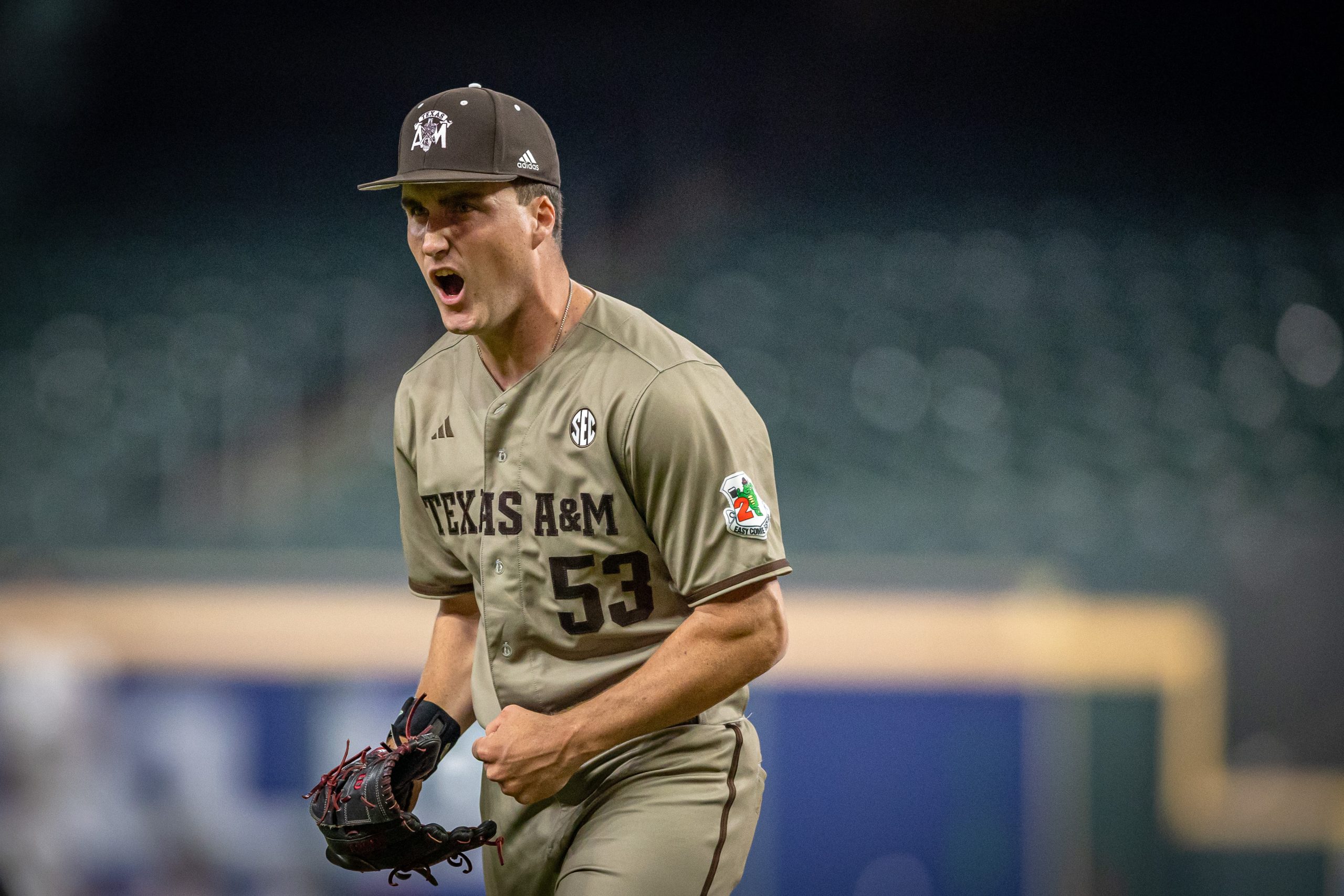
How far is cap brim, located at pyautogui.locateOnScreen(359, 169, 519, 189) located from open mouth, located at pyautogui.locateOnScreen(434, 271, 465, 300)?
0.11 metres

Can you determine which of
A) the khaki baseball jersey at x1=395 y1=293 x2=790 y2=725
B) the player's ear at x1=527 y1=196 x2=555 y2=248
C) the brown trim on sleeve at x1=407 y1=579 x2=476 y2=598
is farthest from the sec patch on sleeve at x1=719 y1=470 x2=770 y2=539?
the brown trim on sleeve at x1=407 y1=579 x2=476 y2=598

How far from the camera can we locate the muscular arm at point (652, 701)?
1.48 metres

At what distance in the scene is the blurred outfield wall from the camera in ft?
11.6

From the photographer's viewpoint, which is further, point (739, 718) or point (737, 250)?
point (737, 250)

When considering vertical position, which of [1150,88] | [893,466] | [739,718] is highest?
[1150,88]

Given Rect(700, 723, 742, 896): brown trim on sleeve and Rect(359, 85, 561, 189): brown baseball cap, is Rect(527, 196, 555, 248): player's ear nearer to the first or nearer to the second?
Rect(359, 85, 561, 189): brown baseball cap

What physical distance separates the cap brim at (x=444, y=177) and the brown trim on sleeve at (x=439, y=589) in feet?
2.01

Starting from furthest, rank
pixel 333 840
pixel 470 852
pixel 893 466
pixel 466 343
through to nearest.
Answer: pixel 893 466
pixel 470 852
pixel 466 343
pixel 333 840

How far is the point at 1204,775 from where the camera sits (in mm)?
3713

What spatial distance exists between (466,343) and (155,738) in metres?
2.33

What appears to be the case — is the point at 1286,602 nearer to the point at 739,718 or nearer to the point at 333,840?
the point at 739,718

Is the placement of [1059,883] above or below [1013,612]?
below

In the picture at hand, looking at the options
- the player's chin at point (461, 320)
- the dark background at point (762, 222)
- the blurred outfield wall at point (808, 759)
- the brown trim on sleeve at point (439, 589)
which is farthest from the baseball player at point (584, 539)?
the dark background at point (762, 222)

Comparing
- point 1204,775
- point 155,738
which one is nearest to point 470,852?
point 155,738
